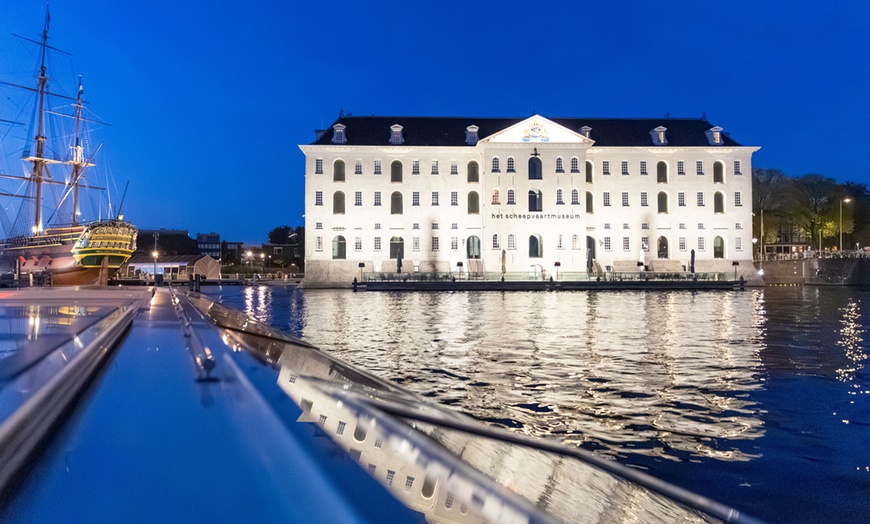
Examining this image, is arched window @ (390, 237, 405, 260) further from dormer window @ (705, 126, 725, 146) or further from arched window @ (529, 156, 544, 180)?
dormer window @ (705, 126, 725, 146)

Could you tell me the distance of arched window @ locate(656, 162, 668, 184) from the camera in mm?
54031

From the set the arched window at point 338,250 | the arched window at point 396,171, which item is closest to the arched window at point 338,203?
the arched window at point 338,250

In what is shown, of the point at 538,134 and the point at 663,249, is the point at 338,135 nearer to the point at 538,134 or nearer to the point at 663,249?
the point at 538,134

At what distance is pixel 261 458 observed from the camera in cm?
116

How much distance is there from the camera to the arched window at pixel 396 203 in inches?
2063

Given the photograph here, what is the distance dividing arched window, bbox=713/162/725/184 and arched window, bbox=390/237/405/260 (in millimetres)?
27699

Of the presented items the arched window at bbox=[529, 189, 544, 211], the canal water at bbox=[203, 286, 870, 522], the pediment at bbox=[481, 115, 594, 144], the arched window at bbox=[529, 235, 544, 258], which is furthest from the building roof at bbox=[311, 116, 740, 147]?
the canal water at bbox=[203, 286, 870, 522]

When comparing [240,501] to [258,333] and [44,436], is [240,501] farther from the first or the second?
[258,333]

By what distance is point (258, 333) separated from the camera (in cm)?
427

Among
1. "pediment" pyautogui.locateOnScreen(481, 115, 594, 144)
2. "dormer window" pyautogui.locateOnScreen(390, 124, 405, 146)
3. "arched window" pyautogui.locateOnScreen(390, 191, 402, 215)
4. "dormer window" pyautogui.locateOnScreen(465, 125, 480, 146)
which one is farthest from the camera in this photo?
"dormer window" pyautogui.locateOnScreen(465, 125, 480, 146)

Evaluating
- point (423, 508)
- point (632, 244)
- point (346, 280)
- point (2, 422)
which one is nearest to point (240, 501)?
point (423, 508)

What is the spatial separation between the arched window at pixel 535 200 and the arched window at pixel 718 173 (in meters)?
16.1

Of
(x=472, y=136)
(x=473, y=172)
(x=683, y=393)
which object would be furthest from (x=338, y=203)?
(x=683, y=393)

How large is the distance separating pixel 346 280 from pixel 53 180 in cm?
2824
